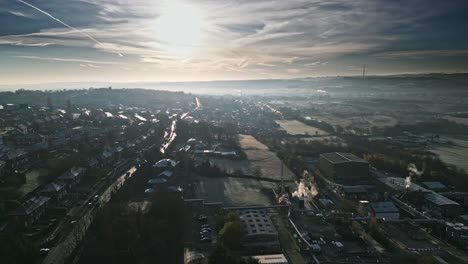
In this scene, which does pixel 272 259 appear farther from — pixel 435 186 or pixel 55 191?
pixel 435 186

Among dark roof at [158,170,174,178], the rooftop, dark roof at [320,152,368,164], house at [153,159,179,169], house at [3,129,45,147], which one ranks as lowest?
the rooftop

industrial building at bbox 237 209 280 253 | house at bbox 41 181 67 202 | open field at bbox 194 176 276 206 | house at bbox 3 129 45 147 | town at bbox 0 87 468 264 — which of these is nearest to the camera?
town at bbox 0 87 468 264

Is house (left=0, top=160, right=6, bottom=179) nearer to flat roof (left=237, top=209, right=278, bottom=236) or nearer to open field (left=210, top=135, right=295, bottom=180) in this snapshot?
open field (left=210, top=135, right=295, bottom=180)

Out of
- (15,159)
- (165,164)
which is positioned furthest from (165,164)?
(15,159)

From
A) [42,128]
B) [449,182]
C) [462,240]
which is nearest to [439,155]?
[449,182]

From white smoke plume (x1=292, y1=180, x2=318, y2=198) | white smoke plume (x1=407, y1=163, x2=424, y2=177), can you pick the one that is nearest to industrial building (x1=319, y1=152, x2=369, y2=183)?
white smoke plume (x1=292, y1=180, x2=318, y2=198)
